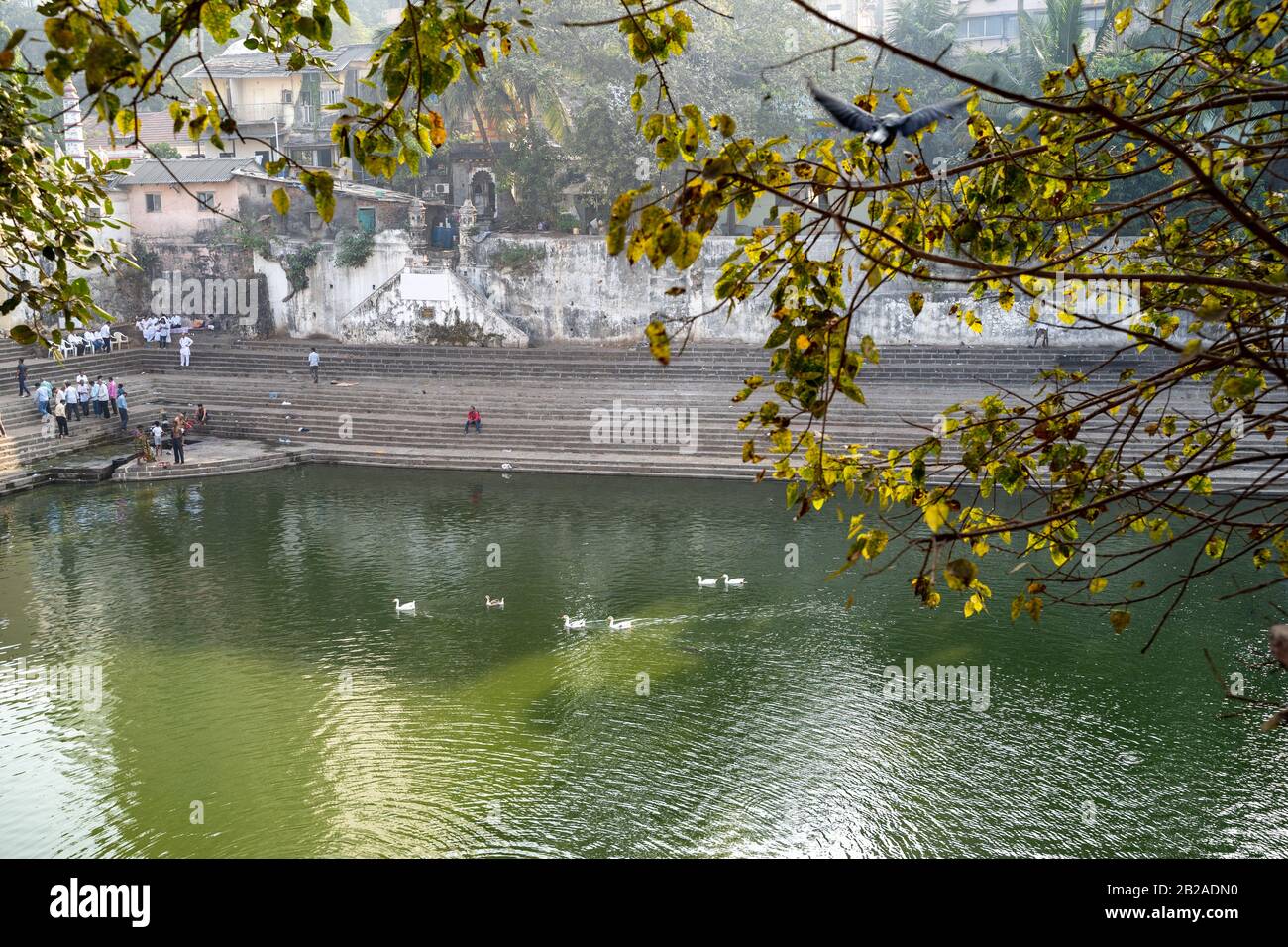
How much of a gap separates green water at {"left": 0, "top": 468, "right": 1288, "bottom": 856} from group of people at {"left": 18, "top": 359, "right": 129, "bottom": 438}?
6125mm

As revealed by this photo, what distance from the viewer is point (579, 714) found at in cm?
944

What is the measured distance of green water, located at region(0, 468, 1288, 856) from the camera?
768 cm

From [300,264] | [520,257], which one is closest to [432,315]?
[520,257]

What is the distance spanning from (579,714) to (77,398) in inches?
591

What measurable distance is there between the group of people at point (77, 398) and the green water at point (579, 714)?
6.12 metres

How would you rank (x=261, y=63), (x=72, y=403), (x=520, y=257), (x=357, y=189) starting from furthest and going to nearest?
(x=261, y=63) → (x=357, y=189) → (x=520, y=257) → (x=72, y=403)

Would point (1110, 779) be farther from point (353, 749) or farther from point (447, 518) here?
point (447, 518)

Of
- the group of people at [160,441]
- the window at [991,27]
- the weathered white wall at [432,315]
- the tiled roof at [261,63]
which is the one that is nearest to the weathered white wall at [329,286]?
the weathered white wall at [432,315]

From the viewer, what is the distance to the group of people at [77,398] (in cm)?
1978

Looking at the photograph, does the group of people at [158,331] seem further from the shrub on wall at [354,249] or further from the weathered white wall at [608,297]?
the weathered white wall at [608,297]

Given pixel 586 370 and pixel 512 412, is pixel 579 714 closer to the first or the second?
pixel 512 412

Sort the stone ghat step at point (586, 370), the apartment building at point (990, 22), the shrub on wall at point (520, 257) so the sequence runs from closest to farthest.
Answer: the stone ghat step at point (586, 370)
the shrub on wall at point (520, 257)
the apartment building at point (990, 22)

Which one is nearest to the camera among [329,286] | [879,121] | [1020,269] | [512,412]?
[879,121]

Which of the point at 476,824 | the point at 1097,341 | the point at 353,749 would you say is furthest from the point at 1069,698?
the point at 1097,341
